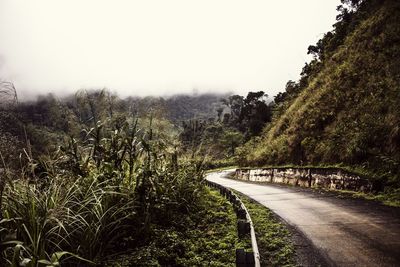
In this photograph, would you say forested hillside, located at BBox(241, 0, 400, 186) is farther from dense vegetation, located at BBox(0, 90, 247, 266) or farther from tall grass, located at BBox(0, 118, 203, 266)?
tall grass, located at BBox(0, 118, 203, 266)

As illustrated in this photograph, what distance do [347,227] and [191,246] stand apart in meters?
3.22

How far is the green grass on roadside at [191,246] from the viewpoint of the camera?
5438 millimetres

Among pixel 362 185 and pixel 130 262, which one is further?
pixel 362 185

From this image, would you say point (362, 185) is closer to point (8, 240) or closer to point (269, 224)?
point (269, 224)

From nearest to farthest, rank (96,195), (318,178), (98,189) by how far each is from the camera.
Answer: (98,189), (96,195), (318,178)

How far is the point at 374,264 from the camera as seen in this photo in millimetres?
4762

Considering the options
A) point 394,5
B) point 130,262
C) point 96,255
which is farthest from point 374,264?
point 394,5

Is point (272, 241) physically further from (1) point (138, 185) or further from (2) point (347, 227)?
(1) point (138, 185)

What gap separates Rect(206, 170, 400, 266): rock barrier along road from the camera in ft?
16.9

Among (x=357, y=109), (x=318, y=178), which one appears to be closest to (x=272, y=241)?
(x=318, y=178)

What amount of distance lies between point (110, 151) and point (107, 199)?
1107mm

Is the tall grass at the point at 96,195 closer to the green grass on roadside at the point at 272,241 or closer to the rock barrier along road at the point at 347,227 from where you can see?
the green grass on roadside at the point at 272,241

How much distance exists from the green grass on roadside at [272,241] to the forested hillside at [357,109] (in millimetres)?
4117

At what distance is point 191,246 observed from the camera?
21.1 feet
